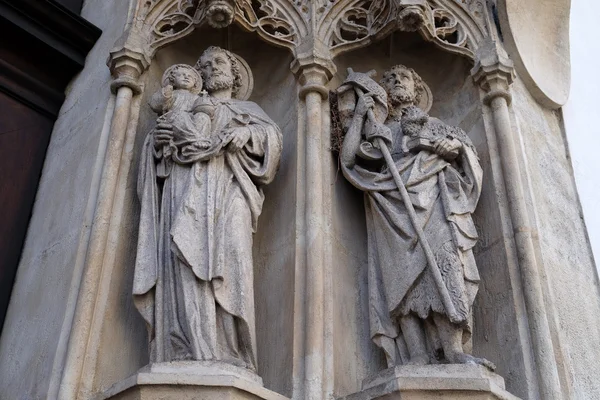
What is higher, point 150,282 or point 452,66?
point 452,66

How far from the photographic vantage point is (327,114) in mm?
5527

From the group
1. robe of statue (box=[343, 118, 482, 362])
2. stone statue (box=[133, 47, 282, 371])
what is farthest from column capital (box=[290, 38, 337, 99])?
robe of statue (box=[343, 118, 482, 362])

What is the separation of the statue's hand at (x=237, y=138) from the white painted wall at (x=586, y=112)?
248 cm

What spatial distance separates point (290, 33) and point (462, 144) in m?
1.50

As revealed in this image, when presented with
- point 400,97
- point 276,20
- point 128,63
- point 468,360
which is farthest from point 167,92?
point 468,360

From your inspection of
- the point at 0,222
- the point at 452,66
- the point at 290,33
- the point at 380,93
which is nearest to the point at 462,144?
the point at 380,93

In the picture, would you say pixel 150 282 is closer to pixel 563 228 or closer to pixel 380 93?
pixel 380 93

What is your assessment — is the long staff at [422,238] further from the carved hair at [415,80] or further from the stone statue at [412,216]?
the carved hair at [415,80]

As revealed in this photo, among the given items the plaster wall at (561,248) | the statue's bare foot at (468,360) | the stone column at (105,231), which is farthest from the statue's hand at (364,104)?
the statue's bare foot at (468,360)

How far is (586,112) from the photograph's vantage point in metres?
6.75

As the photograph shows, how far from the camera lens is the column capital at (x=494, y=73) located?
5570mm

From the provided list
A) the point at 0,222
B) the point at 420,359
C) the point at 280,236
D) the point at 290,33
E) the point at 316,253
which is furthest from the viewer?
the point at 290,33

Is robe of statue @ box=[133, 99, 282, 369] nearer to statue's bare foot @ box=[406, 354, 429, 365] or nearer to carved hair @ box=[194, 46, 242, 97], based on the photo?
carved hair @ box=[194, 46, 242, 97]

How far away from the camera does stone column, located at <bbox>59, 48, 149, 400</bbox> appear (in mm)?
4316
